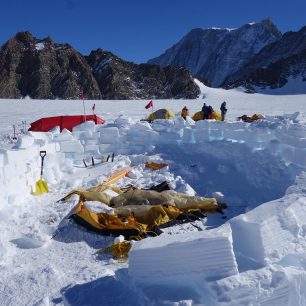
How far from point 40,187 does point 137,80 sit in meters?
69.9

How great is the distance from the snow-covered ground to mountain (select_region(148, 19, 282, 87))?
13850cm

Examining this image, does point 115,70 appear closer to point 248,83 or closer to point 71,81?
point 71,81

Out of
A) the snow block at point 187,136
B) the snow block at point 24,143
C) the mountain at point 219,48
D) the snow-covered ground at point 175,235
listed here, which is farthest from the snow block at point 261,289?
the mountain at point 219,48

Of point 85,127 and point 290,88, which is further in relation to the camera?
point 290,88

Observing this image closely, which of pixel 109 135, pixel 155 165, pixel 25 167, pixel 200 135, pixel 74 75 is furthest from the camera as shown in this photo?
pixel 74 75

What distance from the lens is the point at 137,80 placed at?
247 ft

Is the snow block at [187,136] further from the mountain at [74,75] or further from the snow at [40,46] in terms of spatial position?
the snow at [40,46]

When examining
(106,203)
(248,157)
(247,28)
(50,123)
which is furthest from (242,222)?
(247,28)

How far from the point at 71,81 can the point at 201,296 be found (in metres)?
68.3

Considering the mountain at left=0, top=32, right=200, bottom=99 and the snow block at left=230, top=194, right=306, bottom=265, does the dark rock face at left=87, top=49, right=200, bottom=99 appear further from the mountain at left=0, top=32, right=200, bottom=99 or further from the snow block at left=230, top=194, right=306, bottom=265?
the snow block at left=230, top=194, right=306, bottom=265

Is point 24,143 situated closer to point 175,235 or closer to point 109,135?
point 109,135

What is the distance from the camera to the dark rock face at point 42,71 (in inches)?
2650

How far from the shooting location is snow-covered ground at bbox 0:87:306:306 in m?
3.19

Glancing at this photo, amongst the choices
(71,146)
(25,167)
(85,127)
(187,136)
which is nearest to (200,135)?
(187,136)
